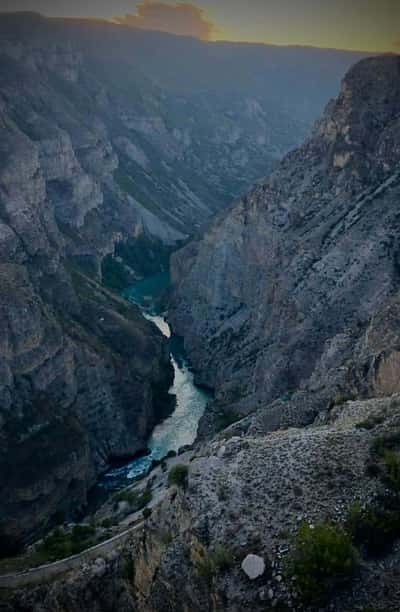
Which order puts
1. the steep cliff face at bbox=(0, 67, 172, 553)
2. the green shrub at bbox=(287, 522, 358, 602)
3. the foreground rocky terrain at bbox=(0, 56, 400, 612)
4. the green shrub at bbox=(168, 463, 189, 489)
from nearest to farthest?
the green shrub at bbox=(287, 522, 358, 602)
the foreground rocky terrain at bbox=(0, 56, 400, 612)
the green shrub at bbox=(168, 463, 189, 489)
the steep cliff face at bbox=(0, 67, 172, 553)

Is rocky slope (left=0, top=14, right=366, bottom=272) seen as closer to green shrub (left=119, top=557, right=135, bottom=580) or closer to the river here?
the river

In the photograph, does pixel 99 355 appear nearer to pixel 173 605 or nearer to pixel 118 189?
pixel 173 605

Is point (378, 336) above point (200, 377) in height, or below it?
above

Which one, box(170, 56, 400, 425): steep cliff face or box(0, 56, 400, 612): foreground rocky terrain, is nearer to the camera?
box(0, 56, 400, 612): foreground rocky terrain

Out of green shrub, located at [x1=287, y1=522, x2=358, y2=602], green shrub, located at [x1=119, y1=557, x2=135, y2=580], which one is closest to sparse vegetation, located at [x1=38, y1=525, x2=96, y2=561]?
green shrub, located at [x1=119, y1=557, x2=135, y2=580]

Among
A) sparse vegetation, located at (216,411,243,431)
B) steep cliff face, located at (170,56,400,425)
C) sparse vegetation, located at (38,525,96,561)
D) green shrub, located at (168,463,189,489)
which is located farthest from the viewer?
sparse vegetation, located at (216,411,243,431)

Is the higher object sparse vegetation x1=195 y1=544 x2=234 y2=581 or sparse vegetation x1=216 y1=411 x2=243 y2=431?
sparse vegetation x1=195 y1=544 x2=234 y2=581

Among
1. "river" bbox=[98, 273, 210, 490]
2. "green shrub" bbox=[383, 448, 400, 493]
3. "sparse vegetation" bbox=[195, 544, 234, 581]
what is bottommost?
"river" bbox=[98, 273, 210, 490]

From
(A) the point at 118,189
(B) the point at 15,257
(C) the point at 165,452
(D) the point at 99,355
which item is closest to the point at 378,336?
(C) the point at 165,452
